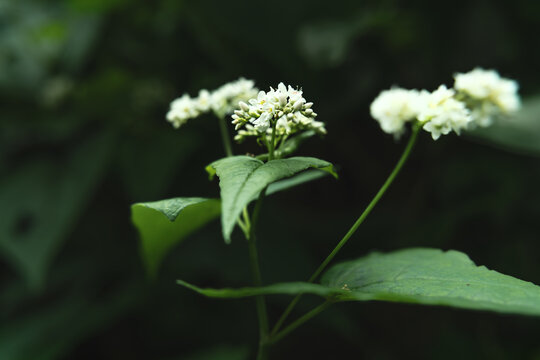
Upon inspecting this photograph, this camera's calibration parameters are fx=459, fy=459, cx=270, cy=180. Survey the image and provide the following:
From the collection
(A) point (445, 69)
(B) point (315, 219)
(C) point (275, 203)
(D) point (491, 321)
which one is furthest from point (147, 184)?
(D) point (491, 321)

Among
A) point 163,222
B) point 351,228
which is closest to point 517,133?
point 351,228

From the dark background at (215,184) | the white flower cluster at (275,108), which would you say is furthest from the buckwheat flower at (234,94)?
the dark background at (215,184)

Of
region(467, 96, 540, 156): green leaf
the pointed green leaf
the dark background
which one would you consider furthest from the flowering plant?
the dark background

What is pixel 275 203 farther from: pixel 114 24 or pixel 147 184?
pixel 114 24

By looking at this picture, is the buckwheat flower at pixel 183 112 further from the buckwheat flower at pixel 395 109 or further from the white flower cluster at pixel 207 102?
the buckwheat flower at pixel 395 109

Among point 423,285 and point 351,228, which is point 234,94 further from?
point 423,285

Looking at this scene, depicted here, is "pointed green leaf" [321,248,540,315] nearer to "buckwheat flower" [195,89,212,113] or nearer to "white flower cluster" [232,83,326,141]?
"white flower cluster" [232,83,326,141]

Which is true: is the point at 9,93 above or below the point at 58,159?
above
